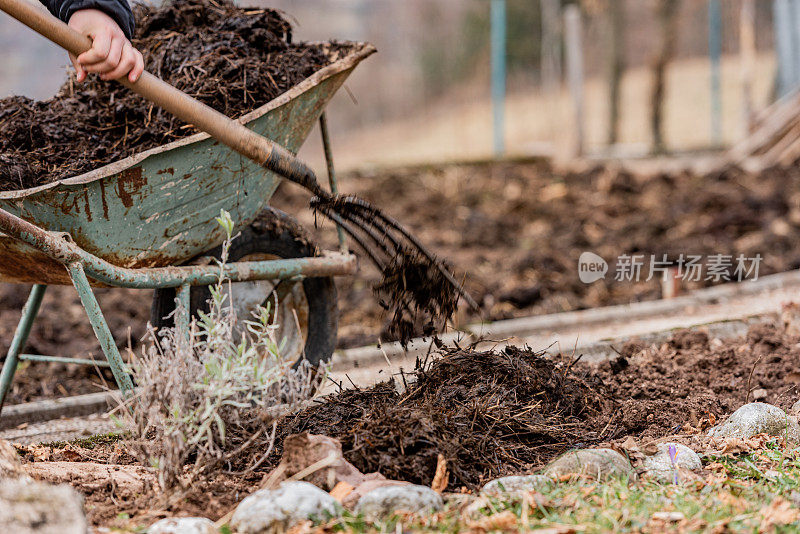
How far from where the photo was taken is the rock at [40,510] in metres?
1.74

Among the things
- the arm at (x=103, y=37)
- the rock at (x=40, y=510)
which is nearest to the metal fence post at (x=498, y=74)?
the arm at (x=103, y=37)

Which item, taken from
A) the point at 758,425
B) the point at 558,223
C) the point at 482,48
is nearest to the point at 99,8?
the point at 758,425

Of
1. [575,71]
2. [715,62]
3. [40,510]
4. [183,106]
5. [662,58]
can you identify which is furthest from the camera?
[662,58]

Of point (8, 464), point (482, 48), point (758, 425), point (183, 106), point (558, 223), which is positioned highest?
point (482, 48)

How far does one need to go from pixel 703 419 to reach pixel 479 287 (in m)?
2.94

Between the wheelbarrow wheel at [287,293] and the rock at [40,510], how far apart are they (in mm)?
1636

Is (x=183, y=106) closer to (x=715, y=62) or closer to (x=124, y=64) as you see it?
(x=124, y=64)

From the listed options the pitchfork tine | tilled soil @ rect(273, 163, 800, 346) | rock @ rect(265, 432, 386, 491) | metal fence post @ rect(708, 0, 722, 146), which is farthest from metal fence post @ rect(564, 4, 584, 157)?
rock @ rect(265, 432, 386, 491)

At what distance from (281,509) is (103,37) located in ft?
4.78

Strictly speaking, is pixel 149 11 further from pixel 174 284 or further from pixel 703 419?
pixel 703 419

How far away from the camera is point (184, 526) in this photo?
6.45 ft

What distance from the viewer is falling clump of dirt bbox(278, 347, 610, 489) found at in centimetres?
244

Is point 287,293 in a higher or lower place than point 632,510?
higher

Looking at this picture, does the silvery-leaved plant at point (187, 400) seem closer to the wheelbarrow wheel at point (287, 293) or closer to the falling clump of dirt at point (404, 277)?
the falling clump of dirt at point (404, 277)
